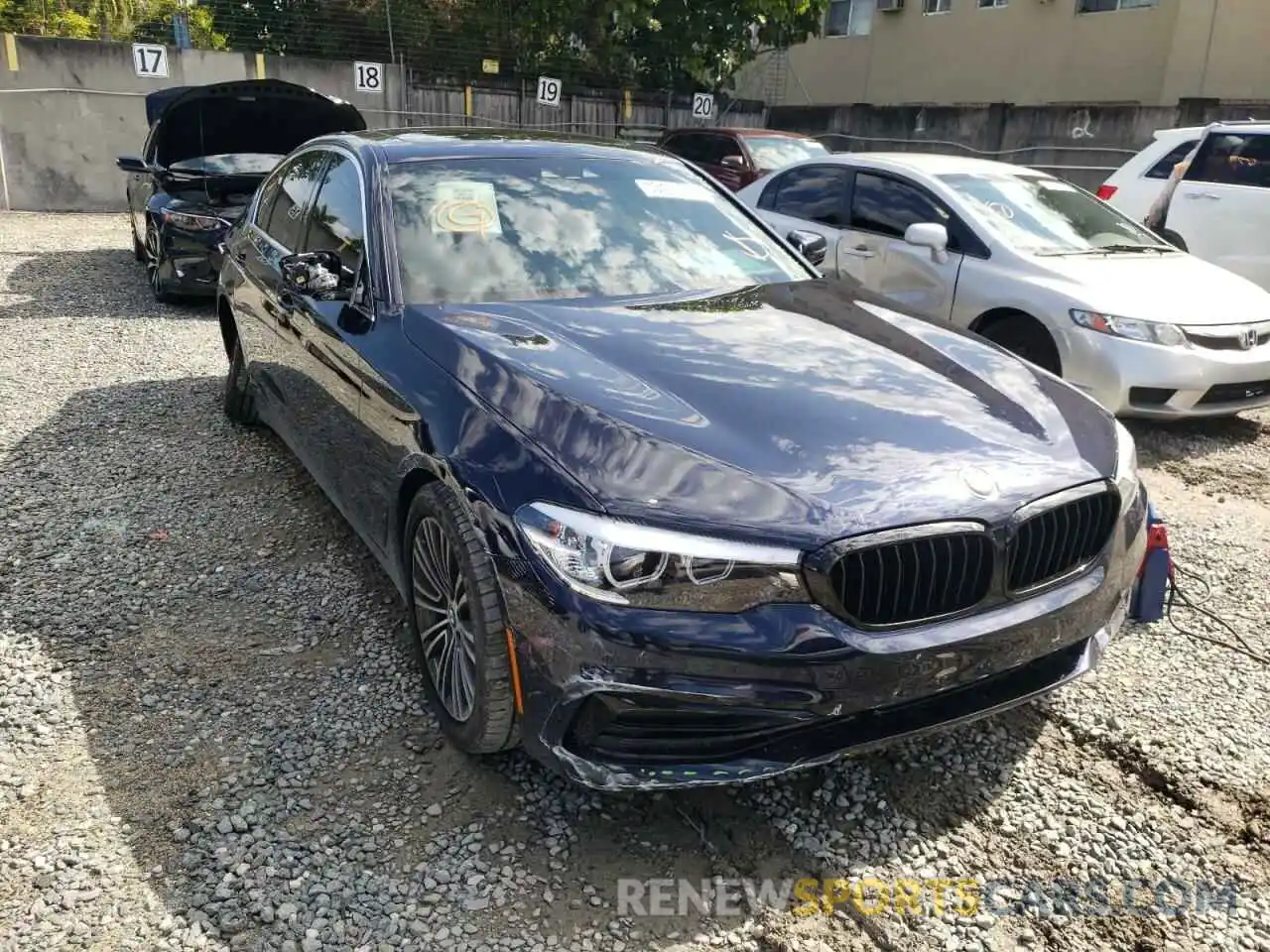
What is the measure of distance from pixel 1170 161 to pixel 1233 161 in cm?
85

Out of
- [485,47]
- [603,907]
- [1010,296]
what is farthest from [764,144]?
[603,907]

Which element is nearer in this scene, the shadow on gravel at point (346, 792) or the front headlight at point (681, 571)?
the front headlight at point (681, 571)

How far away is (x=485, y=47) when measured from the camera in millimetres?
19234

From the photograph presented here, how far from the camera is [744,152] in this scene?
1253 centimetres

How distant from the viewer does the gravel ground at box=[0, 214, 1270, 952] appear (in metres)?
2.32

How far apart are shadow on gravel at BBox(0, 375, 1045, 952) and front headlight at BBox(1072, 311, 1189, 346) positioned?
321cm

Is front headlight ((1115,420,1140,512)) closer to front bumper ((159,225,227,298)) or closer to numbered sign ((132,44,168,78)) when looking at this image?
front bumper ((159,225,227,298))

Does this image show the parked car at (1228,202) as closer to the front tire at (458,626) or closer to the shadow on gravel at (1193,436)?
the shadow on gravel at (1193,436)

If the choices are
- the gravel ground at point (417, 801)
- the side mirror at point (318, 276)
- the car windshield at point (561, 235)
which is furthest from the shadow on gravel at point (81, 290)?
the car windshield at point (561, 235)

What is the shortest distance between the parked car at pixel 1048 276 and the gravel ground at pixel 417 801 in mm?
1707

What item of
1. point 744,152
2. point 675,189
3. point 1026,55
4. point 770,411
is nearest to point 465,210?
point 675,189

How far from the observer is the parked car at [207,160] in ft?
27.6

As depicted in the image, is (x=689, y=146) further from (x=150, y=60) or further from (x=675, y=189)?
(x=675, y=189)

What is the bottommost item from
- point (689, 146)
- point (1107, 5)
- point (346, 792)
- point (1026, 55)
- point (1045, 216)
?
point (346, 792)
